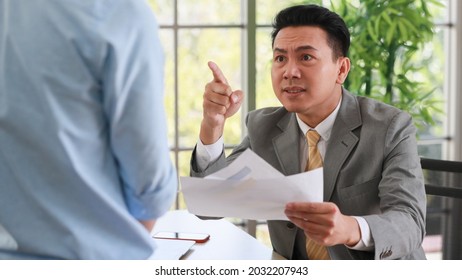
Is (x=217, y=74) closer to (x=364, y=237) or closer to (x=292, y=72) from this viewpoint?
(x=292, y=72)

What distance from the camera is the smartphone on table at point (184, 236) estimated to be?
7.64 ft

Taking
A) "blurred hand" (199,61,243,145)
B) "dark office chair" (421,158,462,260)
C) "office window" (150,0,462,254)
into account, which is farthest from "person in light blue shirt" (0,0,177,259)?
"office window" (150,0,462,254)

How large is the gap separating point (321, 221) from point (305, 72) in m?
0.63

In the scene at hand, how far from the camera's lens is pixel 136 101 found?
1267 millimetres

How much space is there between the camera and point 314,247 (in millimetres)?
2293

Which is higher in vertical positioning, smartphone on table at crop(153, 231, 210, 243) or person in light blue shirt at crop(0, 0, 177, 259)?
person in light blue shirt at crop(0, 0, 177, 259)

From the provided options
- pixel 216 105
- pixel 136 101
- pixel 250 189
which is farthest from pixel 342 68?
pixel 136 101

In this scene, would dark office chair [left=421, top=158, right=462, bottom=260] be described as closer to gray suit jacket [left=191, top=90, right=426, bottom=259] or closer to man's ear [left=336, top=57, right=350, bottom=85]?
gray suit jacket [left=191, top=90, right=426, bottom=259]

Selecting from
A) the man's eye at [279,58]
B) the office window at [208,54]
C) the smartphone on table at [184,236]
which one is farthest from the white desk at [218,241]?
the office window at [208,54]

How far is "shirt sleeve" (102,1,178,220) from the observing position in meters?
1.23

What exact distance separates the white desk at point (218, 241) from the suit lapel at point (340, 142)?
27 cm

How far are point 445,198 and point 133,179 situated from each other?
4.73 feet

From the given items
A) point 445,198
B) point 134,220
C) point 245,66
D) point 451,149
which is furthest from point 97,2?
point 451,149
